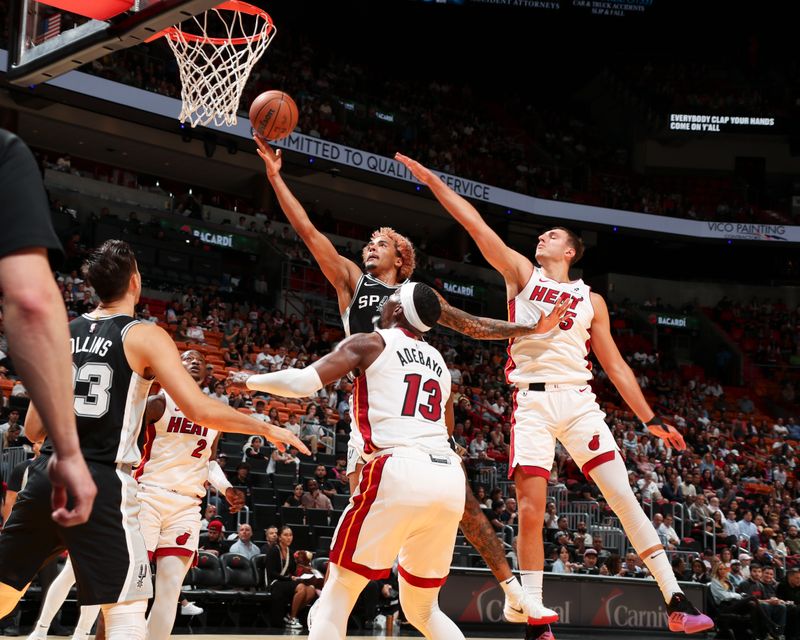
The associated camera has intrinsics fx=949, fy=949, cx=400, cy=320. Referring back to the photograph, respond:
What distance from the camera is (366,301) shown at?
21.0ft

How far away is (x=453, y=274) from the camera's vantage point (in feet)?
98.5

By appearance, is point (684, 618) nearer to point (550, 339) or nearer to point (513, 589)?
point (513, 589)

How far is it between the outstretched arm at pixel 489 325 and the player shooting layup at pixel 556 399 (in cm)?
8

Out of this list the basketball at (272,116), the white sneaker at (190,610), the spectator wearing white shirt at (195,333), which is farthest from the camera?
the spectator wearing white shirt at (195,333)

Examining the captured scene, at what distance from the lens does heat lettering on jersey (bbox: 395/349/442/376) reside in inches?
180

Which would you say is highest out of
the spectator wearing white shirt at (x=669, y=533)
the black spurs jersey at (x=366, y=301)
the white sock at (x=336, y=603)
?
the black spurs jersey at (x=366, y=301)

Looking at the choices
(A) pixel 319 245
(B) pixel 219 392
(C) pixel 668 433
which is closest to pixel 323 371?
(A) pixel 319 245

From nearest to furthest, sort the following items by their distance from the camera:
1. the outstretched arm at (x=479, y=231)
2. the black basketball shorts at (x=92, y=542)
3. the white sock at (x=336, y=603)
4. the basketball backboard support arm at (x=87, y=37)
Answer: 1. the black basketball shorts at (x=92, y=542)
2. the white sock at (x=336, y=603)
3. the basketball backboard support arm at (x=87, y=37)
4. the outstretched arm at (x=479, y=231)

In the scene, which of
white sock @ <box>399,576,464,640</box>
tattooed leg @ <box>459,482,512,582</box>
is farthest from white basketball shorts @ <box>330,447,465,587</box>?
tattooed leg @ <box>459,482,512,582</box>

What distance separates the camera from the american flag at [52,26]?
21.5 feet

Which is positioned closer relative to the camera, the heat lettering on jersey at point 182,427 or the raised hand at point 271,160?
the heat lettering on jersey at point 182,427

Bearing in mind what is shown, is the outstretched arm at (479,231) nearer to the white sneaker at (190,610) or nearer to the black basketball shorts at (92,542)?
the black basketball shorts at (92,542)

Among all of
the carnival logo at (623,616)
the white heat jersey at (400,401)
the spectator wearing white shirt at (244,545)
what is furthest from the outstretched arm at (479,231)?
the carnival logo at (623,616)

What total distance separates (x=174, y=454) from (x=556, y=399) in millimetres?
2583
